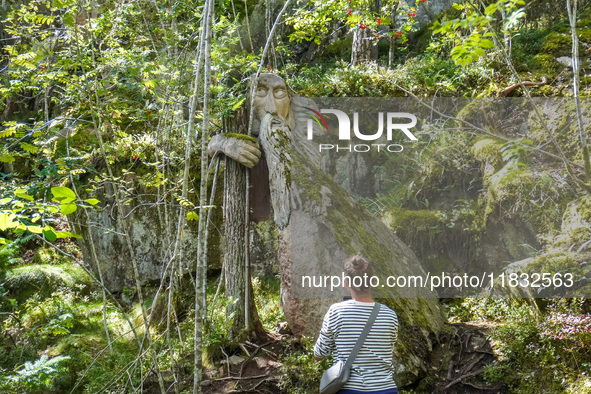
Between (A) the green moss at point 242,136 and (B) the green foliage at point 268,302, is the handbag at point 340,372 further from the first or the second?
(B) the green foliage at point 268,302

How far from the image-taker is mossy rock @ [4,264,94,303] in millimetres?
7758

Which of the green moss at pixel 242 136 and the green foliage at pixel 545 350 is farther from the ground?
the green moss at pixel 242 136

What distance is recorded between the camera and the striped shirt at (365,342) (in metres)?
2.79

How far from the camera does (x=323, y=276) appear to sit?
174 inches

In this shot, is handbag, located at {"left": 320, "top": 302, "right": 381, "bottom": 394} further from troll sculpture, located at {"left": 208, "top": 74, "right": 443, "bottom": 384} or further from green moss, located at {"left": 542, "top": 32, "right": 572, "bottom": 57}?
green moss, located at {"left": 542, "top": 32, "right": 572, "bottom": 57}

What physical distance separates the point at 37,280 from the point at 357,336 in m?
7.12

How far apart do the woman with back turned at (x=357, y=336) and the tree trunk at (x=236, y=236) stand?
7.19 ft

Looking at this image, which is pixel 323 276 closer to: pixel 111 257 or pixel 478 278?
pixel 478 278

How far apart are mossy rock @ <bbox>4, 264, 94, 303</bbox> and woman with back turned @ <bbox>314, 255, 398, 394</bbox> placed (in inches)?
250

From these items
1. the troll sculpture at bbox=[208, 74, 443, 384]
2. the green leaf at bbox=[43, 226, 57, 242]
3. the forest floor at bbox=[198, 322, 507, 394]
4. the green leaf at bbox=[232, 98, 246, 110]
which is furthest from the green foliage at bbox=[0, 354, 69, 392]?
the green leaf at bbox=[232, 98, 246, 110]

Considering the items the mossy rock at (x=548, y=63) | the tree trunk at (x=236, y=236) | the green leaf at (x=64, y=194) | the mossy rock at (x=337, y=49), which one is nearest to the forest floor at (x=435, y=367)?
the tree trunk at (x=236, y=236)

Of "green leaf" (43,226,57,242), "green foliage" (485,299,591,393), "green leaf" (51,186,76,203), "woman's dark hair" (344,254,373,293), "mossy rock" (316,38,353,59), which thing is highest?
"mossy rock" (316,38,353,59)

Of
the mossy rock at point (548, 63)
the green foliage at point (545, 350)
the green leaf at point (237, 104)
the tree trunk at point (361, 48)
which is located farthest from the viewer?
the tree trunk at point (361, 48)

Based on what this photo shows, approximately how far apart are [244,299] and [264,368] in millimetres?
772
